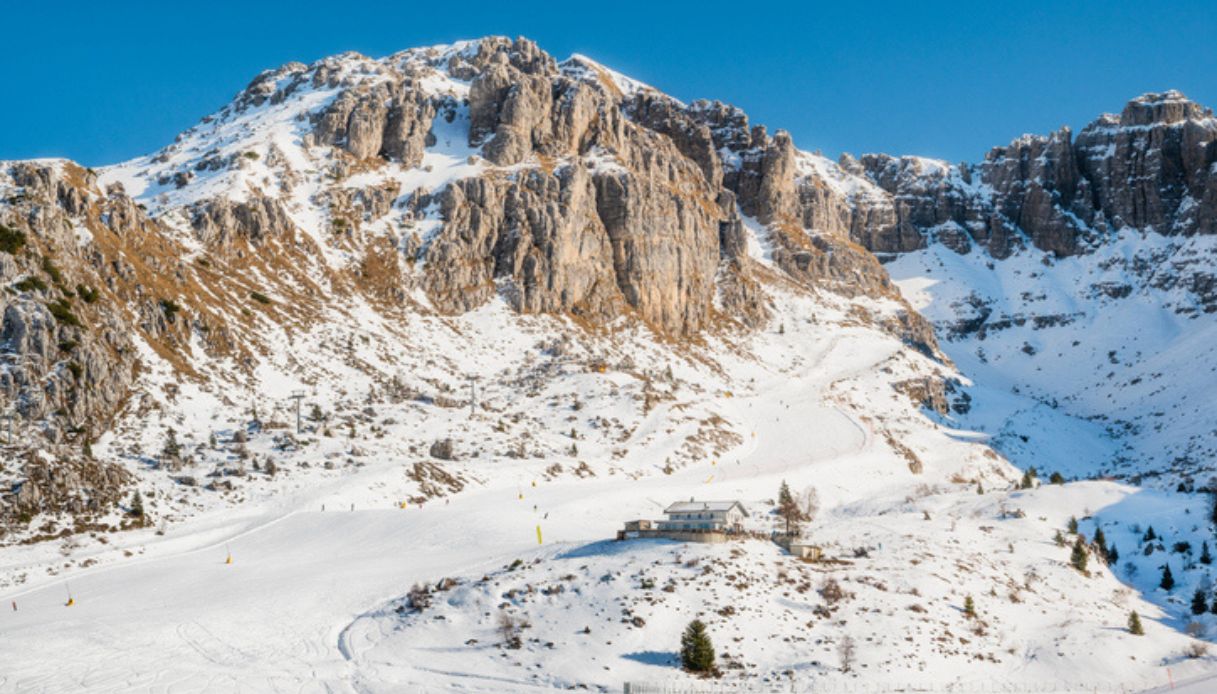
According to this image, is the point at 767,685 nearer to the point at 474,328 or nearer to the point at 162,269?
the point at 162,269

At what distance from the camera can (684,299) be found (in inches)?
7003

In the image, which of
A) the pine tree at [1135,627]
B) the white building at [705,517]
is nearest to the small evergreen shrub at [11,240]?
the white building at [705,517]

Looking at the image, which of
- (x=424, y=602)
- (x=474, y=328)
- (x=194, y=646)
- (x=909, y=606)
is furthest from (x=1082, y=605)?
(x=474, y=328)

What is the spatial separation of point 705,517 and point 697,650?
1893 cm

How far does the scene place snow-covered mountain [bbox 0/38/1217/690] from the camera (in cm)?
5000

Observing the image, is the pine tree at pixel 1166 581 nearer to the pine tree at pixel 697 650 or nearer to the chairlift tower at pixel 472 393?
the pine tree at pixel 697 650

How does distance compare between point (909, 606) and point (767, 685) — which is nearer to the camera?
point (767, 685)

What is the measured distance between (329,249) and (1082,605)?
116m

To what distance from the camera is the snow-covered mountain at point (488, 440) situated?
164 feet

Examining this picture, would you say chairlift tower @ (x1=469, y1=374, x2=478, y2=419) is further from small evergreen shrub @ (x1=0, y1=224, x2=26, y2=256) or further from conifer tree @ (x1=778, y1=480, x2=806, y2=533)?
small evergreen shrub @ (x1=0, y1=224, x2=26, y2=256)

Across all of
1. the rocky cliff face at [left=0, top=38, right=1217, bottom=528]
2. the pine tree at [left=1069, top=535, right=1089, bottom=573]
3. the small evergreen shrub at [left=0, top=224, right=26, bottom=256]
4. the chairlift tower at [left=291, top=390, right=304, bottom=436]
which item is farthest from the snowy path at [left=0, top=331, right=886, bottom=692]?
the small evergreen shrub at [left=0, top=224, right=26, bottom=256]

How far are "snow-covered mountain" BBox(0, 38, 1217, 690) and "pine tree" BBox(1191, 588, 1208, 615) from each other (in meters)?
0.81

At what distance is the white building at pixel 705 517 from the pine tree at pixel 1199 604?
28.7m

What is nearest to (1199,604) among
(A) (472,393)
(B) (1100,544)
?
(B) (1100,544)
